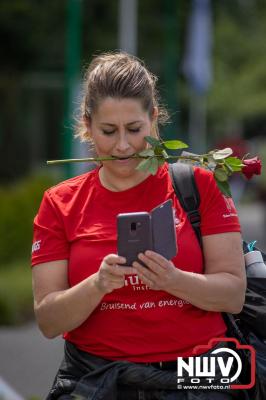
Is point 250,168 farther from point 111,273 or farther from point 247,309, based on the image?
point 111,273

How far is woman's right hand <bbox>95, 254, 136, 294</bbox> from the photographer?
2896mm

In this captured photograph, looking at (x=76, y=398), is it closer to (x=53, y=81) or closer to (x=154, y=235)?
(x=154, y=235)

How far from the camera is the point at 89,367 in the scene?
3166mm

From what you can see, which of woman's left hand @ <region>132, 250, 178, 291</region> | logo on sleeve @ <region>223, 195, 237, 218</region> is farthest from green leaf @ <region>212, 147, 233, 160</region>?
woman's left hand @ <region>132, 250, 178, 291</region>

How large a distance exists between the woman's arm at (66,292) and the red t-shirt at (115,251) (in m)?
0.04

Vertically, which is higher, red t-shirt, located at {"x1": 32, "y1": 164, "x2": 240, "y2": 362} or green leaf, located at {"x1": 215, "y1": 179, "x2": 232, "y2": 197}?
green leaf, located at {"x1": 215, "y1": 179, "x2": 232, "y2": 197}

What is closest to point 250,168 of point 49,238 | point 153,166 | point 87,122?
point 153,166

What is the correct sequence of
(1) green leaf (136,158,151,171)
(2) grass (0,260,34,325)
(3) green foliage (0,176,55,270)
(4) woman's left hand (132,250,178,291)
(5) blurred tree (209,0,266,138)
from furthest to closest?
(5) blurred tree (209,0,266,138), (3) green foliage (0,176,55,270), (2) grass (0,260,34,325), (1) green leaf (136,158,151,171), (4) woman's left hand (132,250,178,291)

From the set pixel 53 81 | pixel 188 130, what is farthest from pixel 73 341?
pixel 188 130

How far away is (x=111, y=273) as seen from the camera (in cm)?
291

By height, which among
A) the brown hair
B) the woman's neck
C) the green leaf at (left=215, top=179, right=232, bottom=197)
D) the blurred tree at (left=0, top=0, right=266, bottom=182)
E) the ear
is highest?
the blurred tree at (left=0, top=0, right=266, bottom=182)

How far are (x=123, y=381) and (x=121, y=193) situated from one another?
594 millimetres

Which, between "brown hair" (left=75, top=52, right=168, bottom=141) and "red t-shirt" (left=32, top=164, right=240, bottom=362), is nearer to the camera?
"red t-shirt" (left=32, top=164, right=240, bottom=362)

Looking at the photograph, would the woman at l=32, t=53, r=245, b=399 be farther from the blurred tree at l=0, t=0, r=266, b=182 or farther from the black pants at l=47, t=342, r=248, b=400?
the blurred tree at l=0, t=0, r=266, b=182
